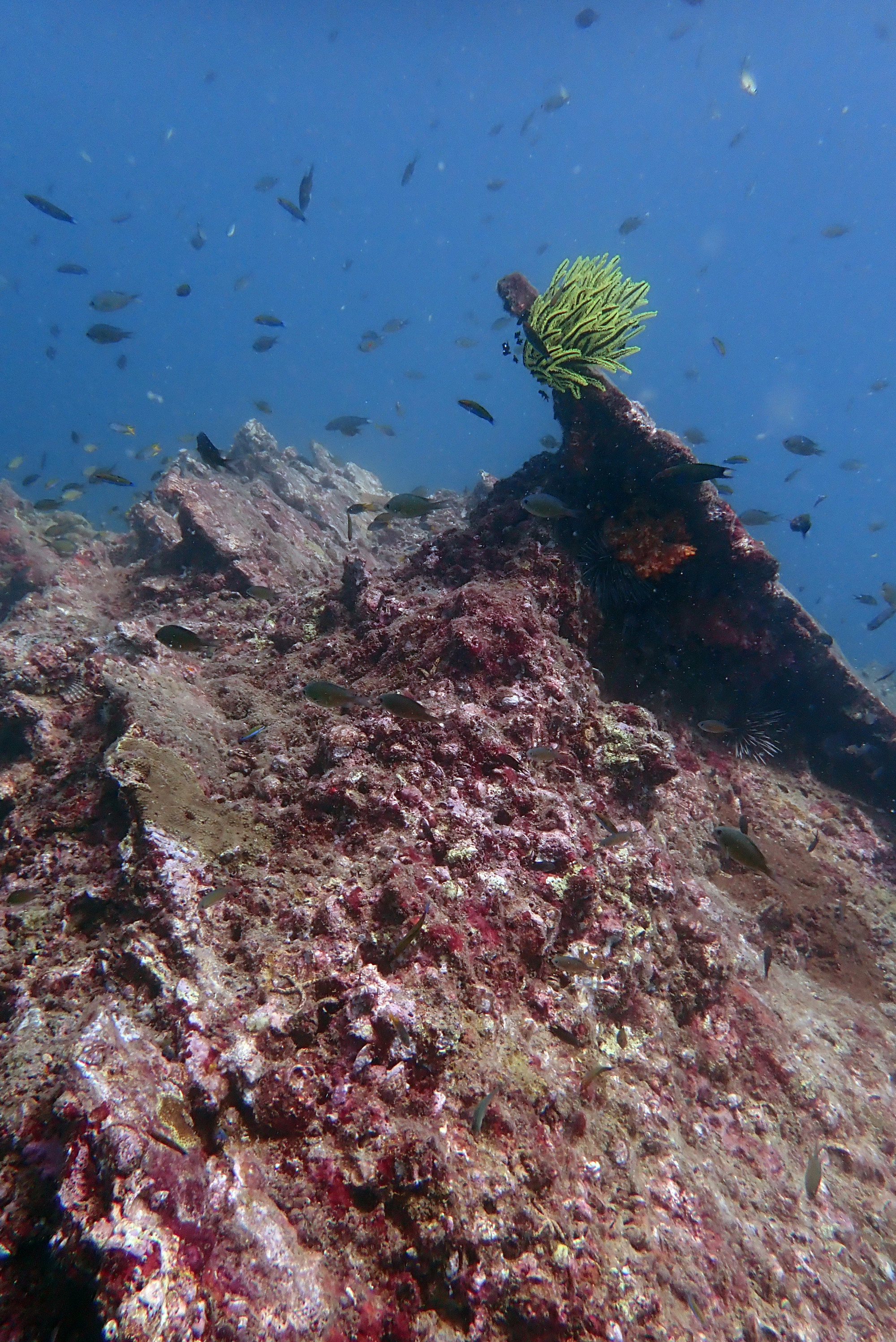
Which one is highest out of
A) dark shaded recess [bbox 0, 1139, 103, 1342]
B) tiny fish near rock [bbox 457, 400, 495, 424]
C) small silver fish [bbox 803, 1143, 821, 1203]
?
tiny fish near rock [bbox 457, 400, 495, 424]

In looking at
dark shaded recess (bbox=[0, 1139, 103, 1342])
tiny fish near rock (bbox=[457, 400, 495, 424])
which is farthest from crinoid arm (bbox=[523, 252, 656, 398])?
dark shaded recess (bbox=[0, 1139, 103, 1342])

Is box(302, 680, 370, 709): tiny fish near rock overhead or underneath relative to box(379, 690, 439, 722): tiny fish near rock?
underneath

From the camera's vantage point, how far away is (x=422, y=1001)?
8.91 feet

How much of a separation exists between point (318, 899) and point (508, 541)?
3.84 m

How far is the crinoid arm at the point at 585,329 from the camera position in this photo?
5.84 meters

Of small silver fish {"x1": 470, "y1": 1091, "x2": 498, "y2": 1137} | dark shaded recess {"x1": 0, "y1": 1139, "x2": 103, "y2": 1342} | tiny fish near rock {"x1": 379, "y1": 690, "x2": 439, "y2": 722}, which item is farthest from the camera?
tiny fish near rock {"x1": 379, "y1": 690, "x2": 439, "y2": 722}

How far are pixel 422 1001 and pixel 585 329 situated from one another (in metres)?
6.04

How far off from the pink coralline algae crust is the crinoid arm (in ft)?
2.16

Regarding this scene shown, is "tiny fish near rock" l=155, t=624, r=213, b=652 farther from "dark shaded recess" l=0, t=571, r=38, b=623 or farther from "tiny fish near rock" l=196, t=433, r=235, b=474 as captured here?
"dark shaded recess" l=0, t=571, r=38, b=623

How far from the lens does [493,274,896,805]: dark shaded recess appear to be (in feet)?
19.3

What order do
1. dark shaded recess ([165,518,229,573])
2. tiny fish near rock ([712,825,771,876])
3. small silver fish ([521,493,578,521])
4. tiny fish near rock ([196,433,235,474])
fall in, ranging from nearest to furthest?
tiny fish near rock ([712,825,771,876]), small silver fish ([521,493,578,521]), tiny fish near rock ([196,433,235,474]), dark shaded recess ([165,518,229,573])

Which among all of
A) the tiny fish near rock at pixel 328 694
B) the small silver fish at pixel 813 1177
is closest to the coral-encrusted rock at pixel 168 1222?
the tiny fish near rock at pixel 328 694

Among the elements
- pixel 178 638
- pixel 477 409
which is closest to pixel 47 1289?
pixel 178 638

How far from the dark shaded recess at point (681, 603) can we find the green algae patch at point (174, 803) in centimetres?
358
